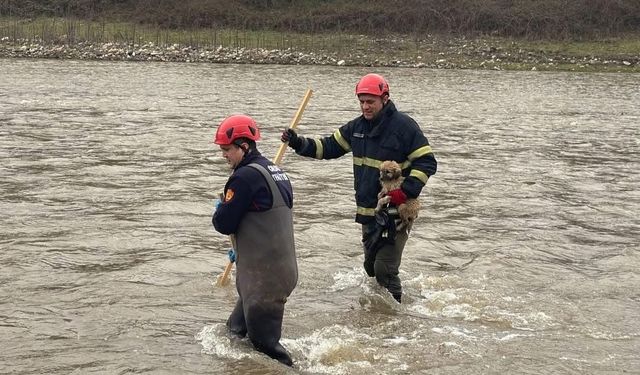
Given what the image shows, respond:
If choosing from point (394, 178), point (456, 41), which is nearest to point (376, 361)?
point (394, 178)

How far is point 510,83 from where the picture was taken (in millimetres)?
39625

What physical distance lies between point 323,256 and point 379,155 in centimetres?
312

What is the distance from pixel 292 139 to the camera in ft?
27.2

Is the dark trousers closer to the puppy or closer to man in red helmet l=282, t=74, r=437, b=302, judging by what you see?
man in red helmet l=282, t=74, r=437, b=302

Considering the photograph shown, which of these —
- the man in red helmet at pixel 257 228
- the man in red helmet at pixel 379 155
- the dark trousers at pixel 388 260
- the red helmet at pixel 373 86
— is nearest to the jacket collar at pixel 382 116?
the man in red helmet at pixel 379 155

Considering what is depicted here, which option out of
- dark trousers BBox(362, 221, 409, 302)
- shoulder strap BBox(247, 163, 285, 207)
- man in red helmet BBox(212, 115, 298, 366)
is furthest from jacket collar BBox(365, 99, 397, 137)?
shoulder strap BBox(247, 163, 285, 207)

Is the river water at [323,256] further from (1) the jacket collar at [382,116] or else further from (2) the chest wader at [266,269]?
(1) the jacket collar at [382,116]

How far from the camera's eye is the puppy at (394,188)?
26.6 ft

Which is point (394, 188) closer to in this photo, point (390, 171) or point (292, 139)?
point (390, 171)

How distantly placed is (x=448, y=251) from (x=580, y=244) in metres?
2.15

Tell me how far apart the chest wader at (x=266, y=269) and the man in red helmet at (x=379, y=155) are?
5.53ft

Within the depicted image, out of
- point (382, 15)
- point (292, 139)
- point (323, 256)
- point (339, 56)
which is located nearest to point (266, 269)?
point (292, 139)

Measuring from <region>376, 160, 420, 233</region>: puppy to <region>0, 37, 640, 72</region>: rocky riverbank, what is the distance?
136 feet

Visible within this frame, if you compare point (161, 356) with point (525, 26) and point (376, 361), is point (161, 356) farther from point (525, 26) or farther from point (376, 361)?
point (525, 26)
